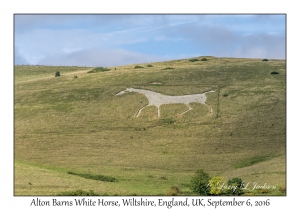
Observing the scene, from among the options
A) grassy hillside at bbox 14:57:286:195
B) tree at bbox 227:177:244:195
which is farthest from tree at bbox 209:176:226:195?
grassy hillside at bbox 14:57:286:195

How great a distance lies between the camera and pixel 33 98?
8988 cm

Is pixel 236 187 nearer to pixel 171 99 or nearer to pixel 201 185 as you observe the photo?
pixel 201 185

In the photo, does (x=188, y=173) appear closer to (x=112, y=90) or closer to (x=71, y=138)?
(x=71, y=138)

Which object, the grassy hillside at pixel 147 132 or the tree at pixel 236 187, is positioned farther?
the grassy hillside at pixel 147 132

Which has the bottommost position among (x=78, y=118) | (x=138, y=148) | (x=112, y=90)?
(x=138, y=148)

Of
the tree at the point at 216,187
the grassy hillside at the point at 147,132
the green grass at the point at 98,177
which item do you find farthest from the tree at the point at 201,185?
the green grass at the point at 98,177

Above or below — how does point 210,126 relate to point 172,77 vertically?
below

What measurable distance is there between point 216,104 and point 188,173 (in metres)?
20.2

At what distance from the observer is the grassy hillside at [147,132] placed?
5941 cm

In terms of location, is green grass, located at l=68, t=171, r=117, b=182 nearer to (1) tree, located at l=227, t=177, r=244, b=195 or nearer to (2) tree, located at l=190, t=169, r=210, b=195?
(2) tree, located at l=190, t=169, r=210, b=195

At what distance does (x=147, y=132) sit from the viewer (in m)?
73.5

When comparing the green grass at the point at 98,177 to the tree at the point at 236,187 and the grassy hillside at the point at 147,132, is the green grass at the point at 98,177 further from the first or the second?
the tree at the point at 236,187

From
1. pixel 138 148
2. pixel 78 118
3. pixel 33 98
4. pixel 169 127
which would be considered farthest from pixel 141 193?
pixel 33 98

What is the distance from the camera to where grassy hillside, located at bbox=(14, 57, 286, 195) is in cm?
5941
